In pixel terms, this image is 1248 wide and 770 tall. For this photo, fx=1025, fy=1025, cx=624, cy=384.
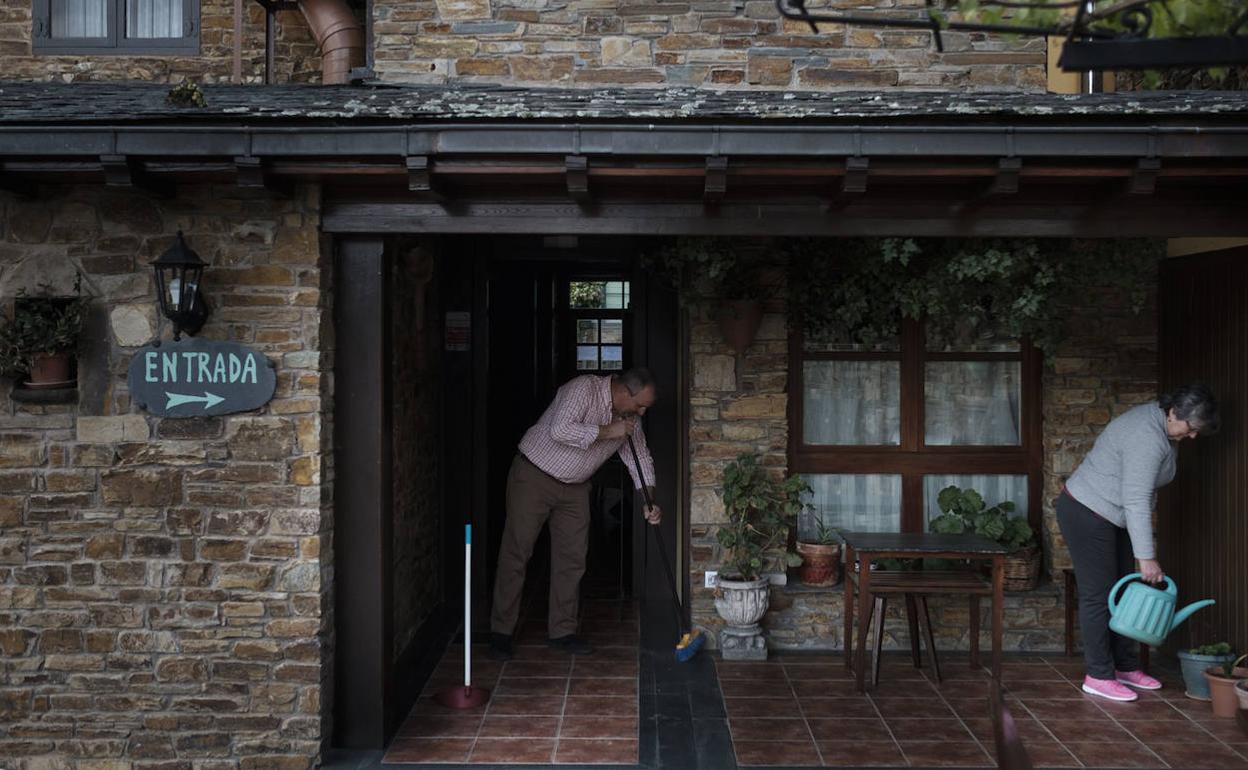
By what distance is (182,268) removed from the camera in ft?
14.5

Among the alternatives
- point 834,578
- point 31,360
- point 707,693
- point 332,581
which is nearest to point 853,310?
point 834,578

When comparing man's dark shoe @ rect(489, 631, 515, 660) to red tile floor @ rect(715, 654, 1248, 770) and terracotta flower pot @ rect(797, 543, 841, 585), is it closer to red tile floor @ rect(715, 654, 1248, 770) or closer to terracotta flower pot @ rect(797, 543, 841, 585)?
red tile floor @ rect(715, 654, 1248, 770)

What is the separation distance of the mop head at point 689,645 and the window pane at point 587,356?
4345mm

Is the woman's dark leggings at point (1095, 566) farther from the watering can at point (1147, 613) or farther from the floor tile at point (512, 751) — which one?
the floor tile at point (512, 751)

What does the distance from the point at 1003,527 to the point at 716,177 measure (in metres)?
Result: 3.17

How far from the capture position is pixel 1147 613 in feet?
16.6

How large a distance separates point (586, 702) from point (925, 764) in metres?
1.79

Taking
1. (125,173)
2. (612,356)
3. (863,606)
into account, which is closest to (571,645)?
(863,606)

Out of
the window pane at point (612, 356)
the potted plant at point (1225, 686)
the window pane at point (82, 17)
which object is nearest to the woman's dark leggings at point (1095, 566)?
the potted plant at point (1225, 686)

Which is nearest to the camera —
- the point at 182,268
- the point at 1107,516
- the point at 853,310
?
the point at 182,268

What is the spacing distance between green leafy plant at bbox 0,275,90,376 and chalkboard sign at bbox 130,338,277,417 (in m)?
0.29

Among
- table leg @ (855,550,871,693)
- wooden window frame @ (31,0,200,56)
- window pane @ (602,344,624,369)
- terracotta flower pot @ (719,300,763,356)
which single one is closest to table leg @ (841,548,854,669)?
table leg @ (855,550,871,693)

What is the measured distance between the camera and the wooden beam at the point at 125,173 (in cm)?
414

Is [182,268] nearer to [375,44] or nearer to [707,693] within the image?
[375,44]
